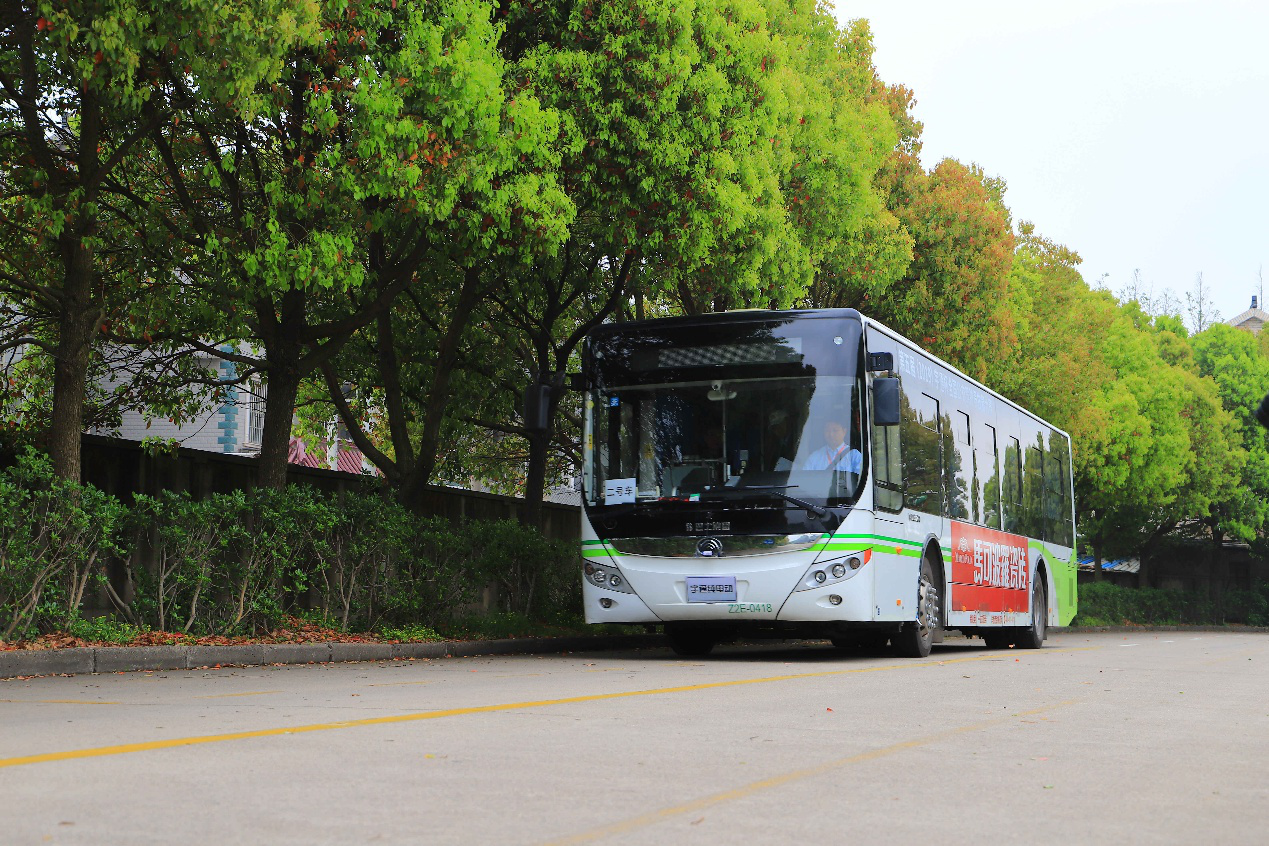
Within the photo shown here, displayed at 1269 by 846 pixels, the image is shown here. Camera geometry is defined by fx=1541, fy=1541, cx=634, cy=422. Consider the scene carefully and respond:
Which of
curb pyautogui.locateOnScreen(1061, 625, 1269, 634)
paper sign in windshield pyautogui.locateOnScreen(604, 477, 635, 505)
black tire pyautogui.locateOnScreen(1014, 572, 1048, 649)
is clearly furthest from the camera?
curb pyautogui.locateOnScreen(1061, 625, 1269, 634)

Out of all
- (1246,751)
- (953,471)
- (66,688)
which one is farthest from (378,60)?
(1246,751)

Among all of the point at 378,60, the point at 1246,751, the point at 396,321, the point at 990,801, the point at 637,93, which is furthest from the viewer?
the point at 396,321

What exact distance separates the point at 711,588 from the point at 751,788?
9.09m

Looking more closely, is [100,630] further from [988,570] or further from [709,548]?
[988,570]

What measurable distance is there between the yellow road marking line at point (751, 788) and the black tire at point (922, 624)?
25.2ft

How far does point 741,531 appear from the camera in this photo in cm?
1495

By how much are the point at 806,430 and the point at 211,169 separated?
670 cm

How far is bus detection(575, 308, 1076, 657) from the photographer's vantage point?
14.9 metres

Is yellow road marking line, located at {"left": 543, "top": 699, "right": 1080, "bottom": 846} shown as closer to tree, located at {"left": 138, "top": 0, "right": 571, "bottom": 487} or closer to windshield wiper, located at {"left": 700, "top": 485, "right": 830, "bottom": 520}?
windshield wiper, located at {"left": 700, "top": 485, "right": 830, "bottom": 520}

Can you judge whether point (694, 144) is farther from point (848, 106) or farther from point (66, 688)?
point (66, 688)

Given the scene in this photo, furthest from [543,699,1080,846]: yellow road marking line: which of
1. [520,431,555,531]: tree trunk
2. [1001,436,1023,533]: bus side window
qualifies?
[520,431,555,531]: tree trunk

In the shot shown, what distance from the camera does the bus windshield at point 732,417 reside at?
1505 centimetres

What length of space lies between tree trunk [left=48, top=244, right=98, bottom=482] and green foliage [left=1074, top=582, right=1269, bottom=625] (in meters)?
37.4

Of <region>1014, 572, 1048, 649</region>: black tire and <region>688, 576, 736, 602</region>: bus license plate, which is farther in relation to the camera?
<region>1014, 572, 1048, 649</region>: black tire
